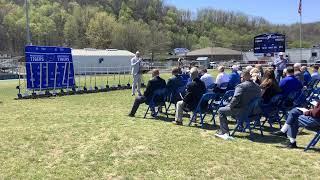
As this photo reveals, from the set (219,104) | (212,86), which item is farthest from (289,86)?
(212,86)

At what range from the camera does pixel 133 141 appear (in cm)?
789

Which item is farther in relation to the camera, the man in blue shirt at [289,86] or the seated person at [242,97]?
the man in blue shirt at [289,86]

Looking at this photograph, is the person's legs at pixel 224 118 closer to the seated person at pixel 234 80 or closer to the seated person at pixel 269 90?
the seated person at pixel 269 90

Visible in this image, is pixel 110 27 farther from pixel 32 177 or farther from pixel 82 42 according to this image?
pixel 32 177

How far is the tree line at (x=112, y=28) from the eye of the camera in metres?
104

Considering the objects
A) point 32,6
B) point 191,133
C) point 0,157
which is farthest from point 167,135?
point 32,6

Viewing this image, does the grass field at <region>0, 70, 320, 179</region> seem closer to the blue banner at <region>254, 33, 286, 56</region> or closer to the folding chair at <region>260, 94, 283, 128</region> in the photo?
the folding chair at <region>260, 94, 283, 128</region>

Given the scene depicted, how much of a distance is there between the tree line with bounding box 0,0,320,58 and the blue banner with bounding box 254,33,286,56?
74211mm

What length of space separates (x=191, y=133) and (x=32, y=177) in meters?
3.80

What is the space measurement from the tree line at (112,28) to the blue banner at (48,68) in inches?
3181

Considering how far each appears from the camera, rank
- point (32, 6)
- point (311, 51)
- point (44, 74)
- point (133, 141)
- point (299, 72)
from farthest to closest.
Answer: point (32, 6) < point (311, 51) < point (44, 74) < point (299, 72) < point (133, 141)

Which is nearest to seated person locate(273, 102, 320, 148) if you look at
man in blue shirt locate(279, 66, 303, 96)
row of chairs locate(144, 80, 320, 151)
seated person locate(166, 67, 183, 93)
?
row of chairs locate(144, 80, 320, 151)

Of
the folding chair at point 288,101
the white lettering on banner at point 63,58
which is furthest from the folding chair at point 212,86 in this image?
the white lettering on banner at point 63,58

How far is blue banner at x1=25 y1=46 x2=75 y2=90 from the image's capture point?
1784 cm
